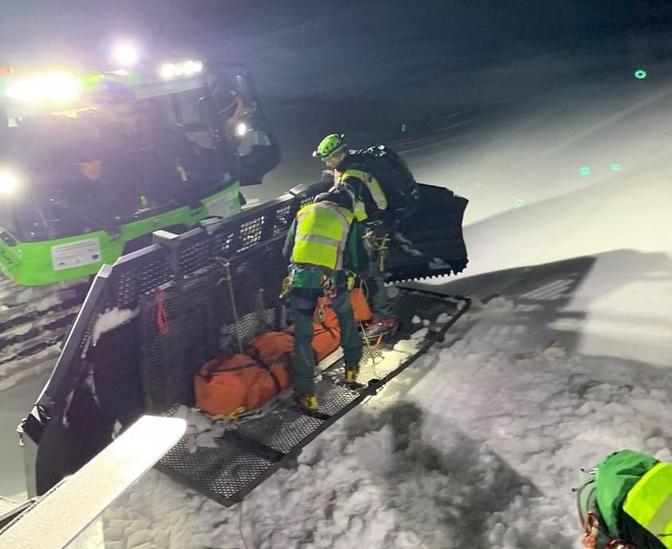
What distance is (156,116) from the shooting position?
6.48 meters

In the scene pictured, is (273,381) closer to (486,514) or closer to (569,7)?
(486,514)

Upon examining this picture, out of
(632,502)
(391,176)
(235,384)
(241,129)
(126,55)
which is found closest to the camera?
(632,502)

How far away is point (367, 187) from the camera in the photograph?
5.70m

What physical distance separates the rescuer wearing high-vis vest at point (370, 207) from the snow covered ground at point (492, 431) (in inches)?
23.2

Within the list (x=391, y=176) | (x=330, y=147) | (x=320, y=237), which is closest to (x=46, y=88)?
(x=330, y=147)

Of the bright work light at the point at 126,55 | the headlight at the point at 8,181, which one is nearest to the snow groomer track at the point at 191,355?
the headlight at the point at 8,181

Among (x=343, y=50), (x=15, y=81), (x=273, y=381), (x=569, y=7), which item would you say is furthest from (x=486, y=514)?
(x=569, y=7)

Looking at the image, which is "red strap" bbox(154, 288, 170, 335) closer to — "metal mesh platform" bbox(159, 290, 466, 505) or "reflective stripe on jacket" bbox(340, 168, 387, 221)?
"metal mesh platform" bbox(159, 290, 466, 505)

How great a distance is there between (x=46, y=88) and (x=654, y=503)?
518 cm

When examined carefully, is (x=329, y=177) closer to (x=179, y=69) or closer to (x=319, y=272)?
(x=319, y=272)

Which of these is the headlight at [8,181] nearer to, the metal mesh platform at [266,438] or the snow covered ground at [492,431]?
the metal mesh platform at [266,438]

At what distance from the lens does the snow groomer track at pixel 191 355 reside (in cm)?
416

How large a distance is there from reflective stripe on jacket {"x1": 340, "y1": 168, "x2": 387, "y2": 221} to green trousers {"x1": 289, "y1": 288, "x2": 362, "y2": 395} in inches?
38.8

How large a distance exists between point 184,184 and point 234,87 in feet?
3.97
